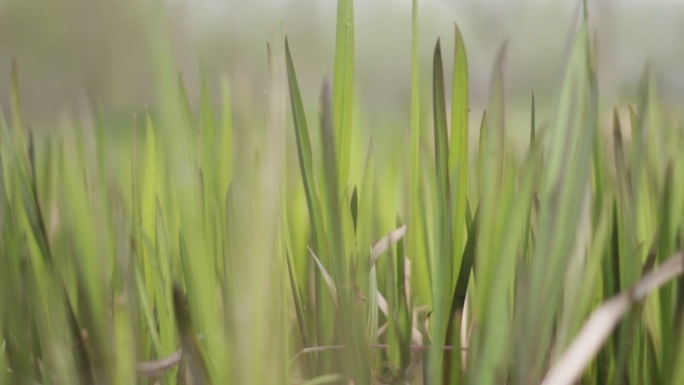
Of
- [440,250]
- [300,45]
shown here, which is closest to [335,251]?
[440,250]

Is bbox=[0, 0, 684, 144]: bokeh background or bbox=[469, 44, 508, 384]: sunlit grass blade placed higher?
bbox=[0, 0, 684, 144]: bokeh background

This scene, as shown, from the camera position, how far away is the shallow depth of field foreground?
0.17 m

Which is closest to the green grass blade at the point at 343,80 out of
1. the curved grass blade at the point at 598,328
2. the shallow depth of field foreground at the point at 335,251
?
the shallow depth of field foreground at the point at 335,251

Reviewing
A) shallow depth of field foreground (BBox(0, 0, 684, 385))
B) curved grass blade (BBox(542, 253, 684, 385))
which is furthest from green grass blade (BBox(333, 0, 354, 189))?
curved grass blade (BBox(542, 253, 684, 385))

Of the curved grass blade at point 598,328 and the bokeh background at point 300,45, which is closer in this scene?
the curved grass blade at point 598,328

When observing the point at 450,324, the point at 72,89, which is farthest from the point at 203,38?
the point at 450,324

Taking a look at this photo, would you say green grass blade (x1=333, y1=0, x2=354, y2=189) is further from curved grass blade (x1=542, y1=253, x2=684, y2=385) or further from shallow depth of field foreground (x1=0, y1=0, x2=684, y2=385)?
A: curved grass blade (x1=542, y1=253, x2=684, y2=385)

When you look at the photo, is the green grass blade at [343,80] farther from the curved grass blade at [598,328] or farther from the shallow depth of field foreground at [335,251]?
the curved grass blade at [598,328]

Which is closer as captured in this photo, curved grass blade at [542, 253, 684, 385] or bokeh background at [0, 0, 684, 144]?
curved grass blade at [542, 253, 684, 385]

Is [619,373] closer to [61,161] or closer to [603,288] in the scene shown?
[603,288]

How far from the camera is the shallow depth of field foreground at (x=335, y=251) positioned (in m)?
0.17

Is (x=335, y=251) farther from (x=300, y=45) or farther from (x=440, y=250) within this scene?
(x=300, y=45)

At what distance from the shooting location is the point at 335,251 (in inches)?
7.8

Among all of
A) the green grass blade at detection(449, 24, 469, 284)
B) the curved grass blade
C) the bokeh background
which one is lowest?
the curved grass blade
